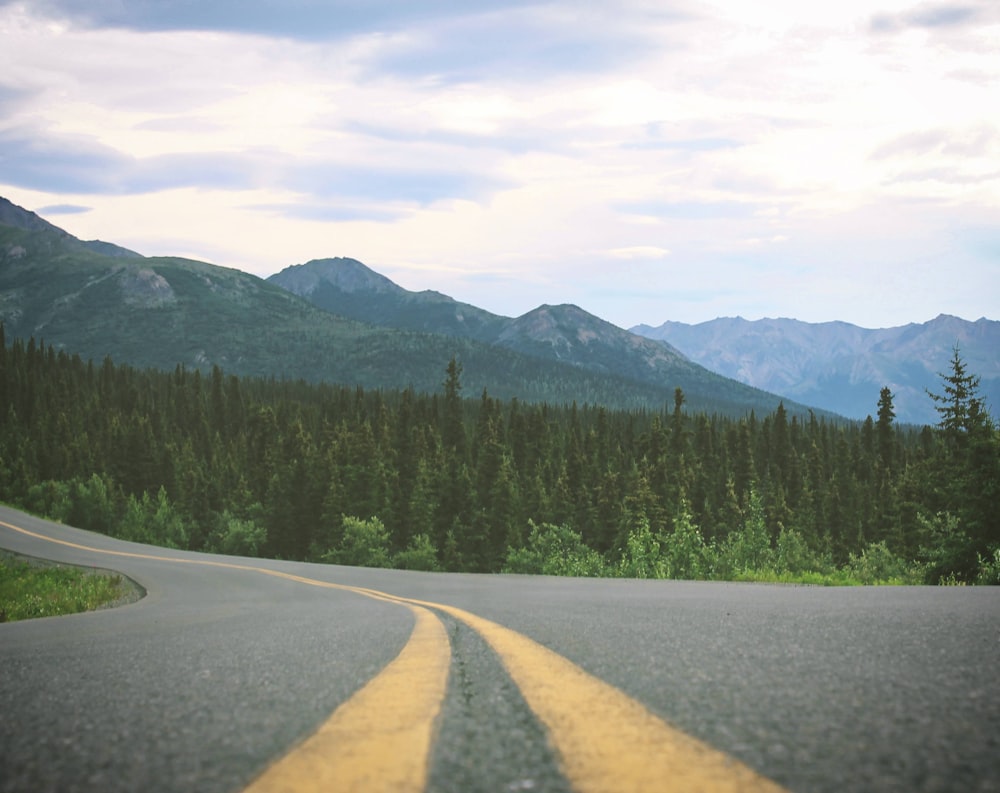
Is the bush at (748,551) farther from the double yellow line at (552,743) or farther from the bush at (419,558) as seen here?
the bush at (419,558)

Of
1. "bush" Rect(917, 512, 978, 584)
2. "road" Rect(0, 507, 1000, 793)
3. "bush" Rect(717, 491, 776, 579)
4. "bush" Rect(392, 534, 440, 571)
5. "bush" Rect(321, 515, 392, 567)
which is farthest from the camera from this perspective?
"bush" Rect(392, 534, 440, 571)

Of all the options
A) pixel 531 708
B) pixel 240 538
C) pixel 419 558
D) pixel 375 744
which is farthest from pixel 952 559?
pixel 240 538

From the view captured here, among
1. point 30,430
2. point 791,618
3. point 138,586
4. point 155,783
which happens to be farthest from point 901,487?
point 30,430

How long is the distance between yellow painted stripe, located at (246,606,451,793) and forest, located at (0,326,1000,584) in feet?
41.9

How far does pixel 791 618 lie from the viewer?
5.14 m

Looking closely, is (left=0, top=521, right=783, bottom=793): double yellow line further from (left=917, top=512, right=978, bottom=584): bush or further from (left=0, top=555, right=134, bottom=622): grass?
(left=917, top=512, right=978, bottom=584): bush

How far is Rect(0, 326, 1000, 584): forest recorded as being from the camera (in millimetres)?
25297

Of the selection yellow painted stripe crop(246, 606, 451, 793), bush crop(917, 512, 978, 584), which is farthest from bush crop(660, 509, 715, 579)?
yellow painted stripe crop(246, 606, 451, 793)

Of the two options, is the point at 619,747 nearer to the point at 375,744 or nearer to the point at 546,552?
the point at 375,744

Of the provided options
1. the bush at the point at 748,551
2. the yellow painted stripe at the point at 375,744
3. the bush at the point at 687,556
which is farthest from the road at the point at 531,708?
the bush at the point at 748,551

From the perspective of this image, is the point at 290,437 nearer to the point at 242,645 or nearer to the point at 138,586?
the point at 138,586

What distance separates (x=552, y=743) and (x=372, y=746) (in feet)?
1.72

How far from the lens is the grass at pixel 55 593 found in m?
13.2

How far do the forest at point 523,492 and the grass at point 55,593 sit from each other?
586 inches
